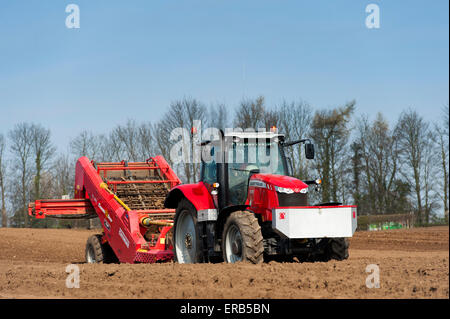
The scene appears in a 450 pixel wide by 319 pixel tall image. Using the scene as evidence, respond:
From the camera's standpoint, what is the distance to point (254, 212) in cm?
939

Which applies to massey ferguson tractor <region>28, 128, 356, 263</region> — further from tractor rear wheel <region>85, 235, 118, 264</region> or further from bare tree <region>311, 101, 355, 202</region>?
bare tree <region>311, 101, 355, 202</region>

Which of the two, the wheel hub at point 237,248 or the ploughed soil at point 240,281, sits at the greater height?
the wheel hub at point 237,248

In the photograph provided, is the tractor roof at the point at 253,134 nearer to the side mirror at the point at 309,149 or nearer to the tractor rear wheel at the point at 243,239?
the side mirror at the point at 309,149

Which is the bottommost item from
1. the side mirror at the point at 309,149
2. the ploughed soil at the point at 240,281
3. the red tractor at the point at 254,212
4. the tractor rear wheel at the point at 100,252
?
the tractor rear wheel at the point at 100,252

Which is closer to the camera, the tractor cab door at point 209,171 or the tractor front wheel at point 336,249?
the tractor front wheel at point 336,249

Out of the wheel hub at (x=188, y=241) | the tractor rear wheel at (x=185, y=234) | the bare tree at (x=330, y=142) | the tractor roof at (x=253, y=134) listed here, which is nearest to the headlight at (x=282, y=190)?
the tractor roof at (x=253, y=134)

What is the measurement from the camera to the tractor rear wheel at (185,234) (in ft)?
34.6

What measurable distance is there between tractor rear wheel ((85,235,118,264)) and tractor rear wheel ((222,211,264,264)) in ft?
16.6

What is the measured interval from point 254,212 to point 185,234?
2115mm

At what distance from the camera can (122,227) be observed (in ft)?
40.3

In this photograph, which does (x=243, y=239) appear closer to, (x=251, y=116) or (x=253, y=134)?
(x=253, y=134)

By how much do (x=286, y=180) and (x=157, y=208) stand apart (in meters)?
5.18

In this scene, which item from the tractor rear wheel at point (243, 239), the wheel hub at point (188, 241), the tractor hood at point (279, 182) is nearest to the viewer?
the tractor rear wheel at point (243, 239)

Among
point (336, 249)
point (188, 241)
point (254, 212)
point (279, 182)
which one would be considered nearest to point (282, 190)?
point (279, 182)
